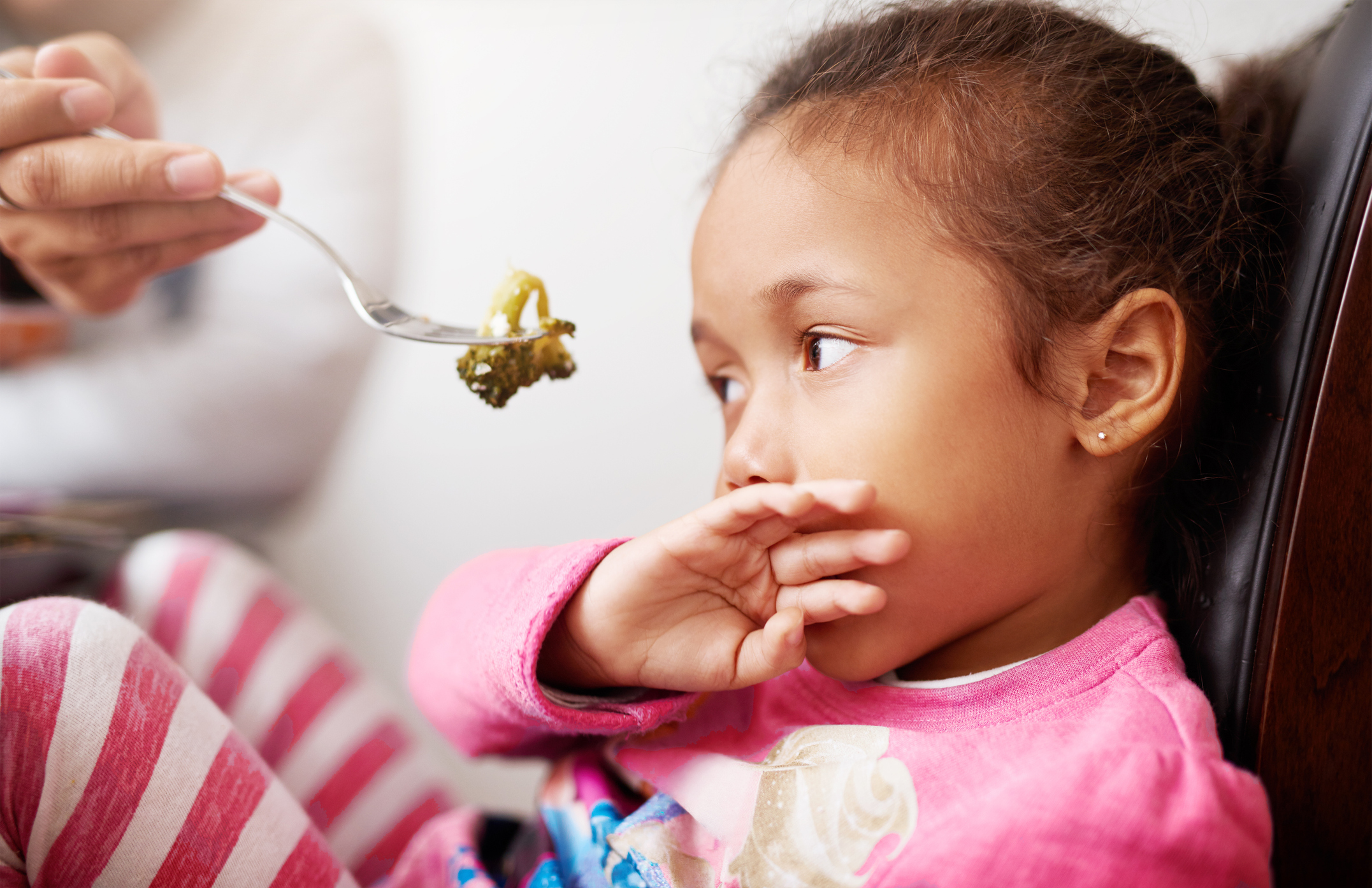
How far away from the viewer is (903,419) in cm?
60

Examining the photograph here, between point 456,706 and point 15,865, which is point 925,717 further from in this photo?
point 15,865

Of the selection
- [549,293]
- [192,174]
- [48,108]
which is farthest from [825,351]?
[549,293]

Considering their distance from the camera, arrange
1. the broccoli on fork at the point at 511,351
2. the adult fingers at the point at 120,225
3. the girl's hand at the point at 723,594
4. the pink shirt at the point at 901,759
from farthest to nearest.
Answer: the adult fingers at the point at 120,225, the broccoli on fork at the point at 511,351, the girl's hand at the point at 723,594, the pink shirt at the point at 901,759

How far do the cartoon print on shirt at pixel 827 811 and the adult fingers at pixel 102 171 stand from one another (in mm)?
643

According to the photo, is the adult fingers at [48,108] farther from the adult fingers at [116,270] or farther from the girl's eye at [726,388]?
the girl's eye at [726,388]

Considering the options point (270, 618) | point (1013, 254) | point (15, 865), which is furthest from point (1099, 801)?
point (270, 618)

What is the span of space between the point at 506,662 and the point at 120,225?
53 cm

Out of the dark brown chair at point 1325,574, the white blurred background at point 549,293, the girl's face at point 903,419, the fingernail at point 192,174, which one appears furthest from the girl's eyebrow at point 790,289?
the white blurred background at point 549,293

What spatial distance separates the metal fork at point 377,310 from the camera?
71cm

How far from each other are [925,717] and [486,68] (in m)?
1.35

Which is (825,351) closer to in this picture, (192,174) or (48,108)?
(192,174)

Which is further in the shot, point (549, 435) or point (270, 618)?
point (549, 435)

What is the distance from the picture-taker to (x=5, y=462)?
1301 millimetres

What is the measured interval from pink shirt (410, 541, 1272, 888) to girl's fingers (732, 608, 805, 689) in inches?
3.1
